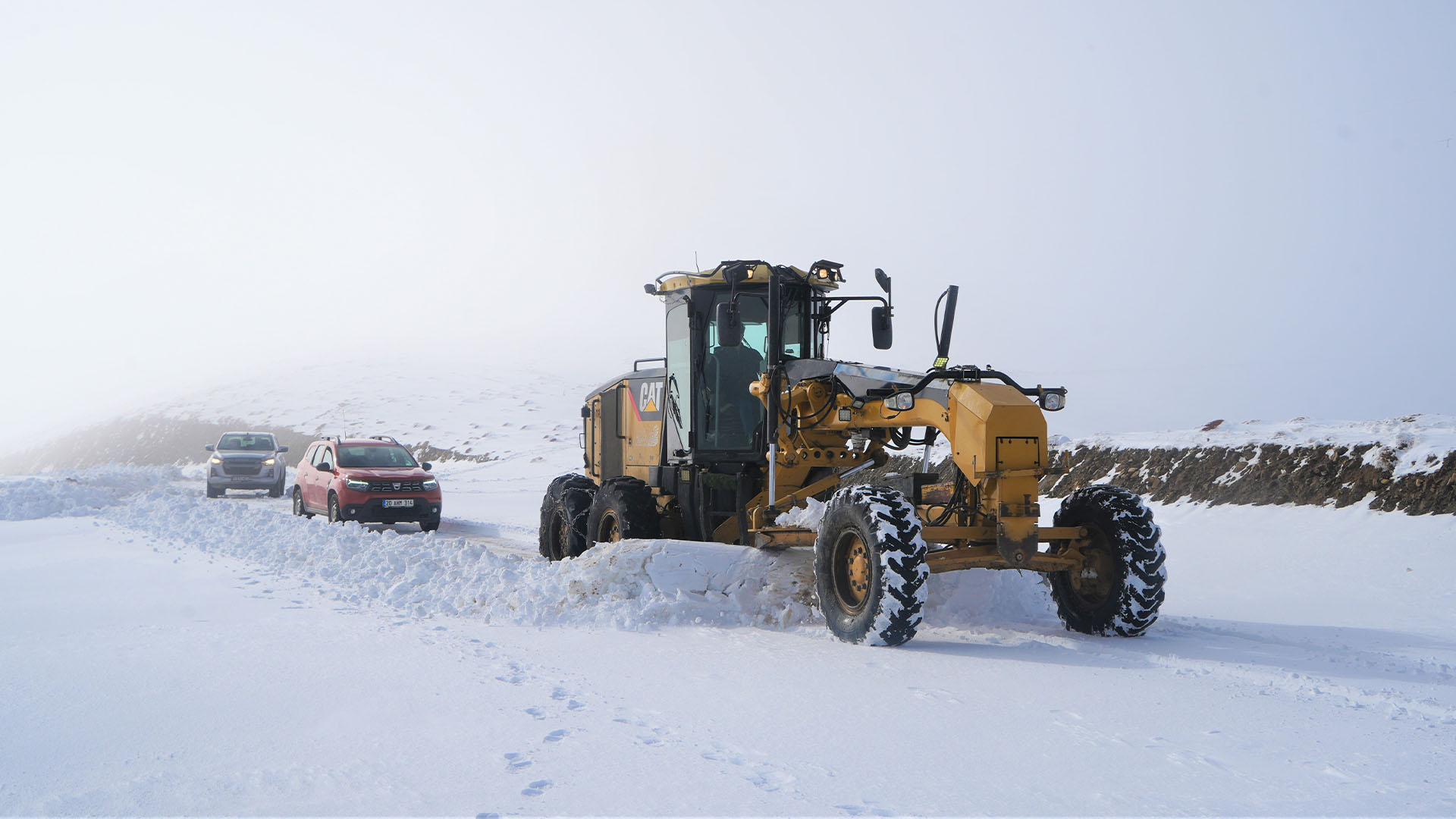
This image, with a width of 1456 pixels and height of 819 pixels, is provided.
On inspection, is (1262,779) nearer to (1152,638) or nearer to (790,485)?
(1152,638)

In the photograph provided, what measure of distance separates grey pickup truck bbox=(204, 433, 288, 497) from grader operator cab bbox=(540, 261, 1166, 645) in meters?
16.0

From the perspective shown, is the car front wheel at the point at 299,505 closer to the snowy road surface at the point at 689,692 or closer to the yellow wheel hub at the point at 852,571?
the snowy road surface at the point at 689,692

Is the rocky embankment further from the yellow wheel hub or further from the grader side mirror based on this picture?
the grader side mirror

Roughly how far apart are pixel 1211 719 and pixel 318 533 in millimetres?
10193

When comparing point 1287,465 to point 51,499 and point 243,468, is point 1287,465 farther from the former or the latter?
point 243,468

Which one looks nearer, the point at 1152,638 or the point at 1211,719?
the point at 1211,719

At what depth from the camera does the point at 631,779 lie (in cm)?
363

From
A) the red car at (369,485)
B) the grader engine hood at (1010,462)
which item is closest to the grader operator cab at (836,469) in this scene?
the grader engine hood at (1010,462)

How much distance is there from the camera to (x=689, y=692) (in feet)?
16.4

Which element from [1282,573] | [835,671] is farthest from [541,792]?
[1282,573]

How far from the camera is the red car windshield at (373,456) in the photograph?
16.5 m

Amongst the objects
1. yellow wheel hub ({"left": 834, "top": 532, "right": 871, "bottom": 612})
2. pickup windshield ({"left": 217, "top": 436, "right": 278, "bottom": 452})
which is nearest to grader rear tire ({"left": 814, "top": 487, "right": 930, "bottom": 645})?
Answer: yellow wheel hub ({"left": 834, "top": 532, "right": 871, "bottom": 612})

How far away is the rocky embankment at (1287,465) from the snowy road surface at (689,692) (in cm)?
102

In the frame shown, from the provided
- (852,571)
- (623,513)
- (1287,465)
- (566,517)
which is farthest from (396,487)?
(1287,465)
